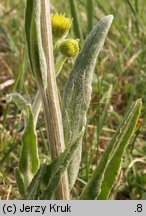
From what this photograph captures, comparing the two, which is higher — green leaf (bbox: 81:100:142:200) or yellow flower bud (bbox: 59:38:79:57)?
yellow flower bud (bbox: 59:38:79:57)

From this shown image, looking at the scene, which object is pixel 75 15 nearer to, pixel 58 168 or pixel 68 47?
pixel 68 47

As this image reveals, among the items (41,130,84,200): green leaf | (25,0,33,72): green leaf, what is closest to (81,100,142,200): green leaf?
(41,130,84,200): green leaf

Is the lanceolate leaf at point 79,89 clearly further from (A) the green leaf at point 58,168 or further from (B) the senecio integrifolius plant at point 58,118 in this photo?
(A) the green leaf at point 58,168

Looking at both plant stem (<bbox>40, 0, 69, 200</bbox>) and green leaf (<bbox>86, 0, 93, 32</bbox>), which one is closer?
plant stem (<bbox>40, 0, 69, 200</bbox>)

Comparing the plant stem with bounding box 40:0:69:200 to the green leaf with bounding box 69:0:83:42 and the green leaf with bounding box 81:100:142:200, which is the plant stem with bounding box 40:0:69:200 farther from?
the green leaf with bounding box 69:0:83:42

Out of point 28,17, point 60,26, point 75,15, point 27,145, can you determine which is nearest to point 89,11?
point 75,15

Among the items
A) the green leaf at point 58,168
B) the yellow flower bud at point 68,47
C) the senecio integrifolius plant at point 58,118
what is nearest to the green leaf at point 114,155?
the senecio integrifolius plant at point 58,118

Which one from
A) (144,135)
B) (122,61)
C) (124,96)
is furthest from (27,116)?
(122,61)
